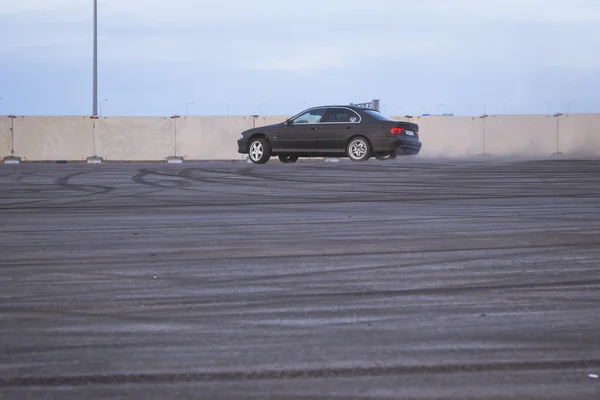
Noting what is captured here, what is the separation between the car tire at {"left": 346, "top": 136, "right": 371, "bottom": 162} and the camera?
2330 cm

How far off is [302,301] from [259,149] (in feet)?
65.1

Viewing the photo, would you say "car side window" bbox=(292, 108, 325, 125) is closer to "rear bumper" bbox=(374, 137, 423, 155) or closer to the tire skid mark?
"rear bumper" bbox=(374, 137, 423, 155)

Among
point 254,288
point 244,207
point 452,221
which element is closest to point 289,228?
point 452,221

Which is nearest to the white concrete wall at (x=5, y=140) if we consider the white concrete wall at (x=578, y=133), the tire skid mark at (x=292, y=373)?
the white concrete wall at (x=578, y=133)

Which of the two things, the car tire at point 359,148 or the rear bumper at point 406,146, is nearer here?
the rear bumper at point 406,146

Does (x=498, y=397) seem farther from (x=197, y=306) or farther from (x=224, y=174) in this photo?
(x=224, y=174)

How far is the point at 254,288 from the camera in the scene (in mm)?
4949

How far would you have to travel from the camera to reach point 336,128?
23766 mm

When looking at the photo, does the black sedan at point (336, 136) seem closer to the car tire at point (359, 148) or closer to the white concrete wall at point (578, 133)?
the car tire at point (359, 148)

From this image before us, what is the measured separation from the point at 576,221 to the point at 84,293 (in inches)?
183

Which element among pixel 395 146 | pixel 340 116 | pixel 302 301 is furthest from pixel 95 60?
pixel 302 301

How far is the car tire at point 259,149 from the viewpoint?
24.3 meters

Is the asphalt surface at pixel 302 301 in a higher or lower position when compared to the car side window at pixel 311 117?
lower

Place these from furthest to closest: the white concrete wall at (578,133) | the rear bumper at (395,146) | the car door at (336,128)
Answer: the white concrete wall at (578,133), the car door at (336,128), the rear bumper at (395,146)
